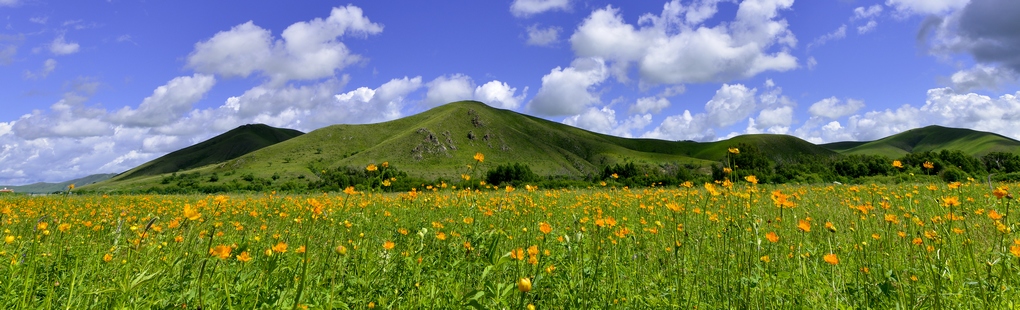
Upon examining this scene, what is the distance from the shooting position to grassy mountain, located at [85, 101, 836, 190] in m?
104

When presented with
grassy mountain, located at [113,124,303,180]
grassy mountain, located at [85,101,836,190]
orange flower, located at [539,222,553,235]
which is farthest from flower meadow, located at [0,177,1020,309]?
grassy mountain, located at [113,124,303,180]

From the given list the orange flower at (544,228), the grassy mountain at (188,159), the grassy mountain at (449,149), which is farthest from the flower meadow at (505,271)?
the grassy mountain at (188,159)

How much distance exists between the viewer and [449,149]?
396 ft

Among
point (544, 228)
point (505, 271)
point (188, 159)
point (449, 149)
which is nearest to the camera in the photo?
point (544, 228)

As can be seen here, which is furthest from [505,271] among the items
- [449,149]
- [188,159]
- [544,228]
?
[188,159]

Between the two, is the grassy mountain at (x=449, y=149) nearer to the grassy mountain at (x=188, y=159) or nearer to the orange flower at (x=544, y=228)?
the grassy mountain at (x=188, y=159)

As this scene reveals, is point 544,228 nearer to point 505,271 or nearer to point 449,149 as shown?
point 505,271

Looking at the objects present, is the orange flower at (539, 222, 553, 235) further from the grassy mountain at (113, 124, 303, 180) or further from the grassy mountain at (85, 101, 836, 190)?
the grassy mountain at (113, 124, 303, 180)

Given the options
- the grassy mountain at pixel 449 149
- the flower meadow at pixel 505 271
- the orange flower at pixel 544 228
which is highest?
the grassy mountain at pixel 449 149

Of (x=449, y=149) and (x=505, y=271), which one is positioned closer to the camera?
(x=505, y=271)

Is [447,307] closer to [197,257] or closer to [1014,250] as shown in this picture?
[197,257]

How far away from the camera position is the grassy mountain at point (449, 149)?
104 meters

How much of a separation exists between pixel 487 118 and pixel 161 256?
491 feet

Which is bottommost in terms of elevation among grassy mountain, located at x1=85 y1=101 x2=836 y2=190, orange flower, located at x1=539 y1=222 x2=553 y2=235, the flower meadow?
the flower meadow
